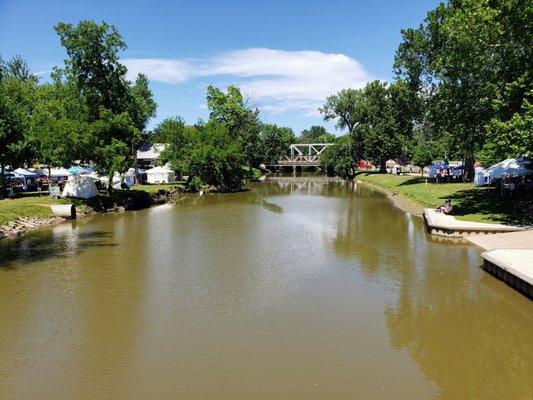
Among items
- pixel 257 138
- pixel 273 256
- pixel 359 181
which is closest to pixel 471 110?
pixel 273 256

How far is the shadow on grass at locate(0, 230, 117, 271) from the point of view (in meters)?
23.0

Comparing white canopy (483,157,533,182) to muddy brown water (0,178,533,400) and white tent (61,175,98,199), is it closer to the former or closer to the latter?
muddy brown water (0,178,533,400)

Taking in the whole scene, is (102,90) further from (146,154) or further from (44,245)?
(146,154)

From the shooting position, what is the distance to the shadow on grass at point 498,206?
28359 millimetres

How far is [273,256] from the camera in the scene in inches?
921

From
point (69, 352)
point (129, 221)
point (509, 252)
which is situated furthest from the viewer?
point (129, 221)

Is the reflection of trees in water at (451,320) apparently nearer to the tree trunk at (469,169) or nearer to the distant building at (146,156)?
the tree trunk at (469,169)

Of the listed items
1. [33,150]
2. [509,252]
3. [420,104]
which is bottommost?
[509,252]

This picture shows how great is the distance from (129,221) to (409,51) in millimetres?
34539

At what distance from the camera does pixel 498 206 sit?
108ft

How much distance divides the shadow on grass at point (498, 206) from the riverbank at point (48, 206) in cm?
2929

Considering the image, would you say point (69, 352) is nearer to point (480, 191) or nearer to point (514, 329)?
point (514, 329)

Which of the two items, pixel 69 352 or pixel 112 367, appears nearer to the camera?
pixel 112 367

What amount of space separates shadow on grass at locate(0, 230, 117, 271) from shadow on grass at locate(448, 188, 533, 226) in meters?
23.8
